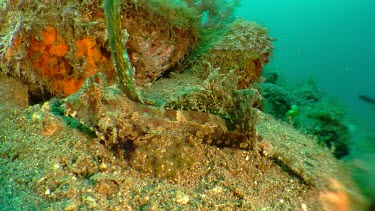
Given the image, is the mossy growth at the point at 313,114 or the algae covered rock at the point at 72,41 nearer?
the algae covered rock at the point at 72,41

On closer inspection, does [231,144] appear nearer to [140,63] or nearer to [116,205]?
[116,205]

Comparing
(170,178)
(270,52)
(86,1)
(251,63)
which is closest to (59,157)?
(170,178)

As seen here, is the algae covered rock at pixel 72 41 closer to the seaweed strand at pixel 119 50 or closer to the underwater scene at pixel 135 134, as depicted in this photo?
the underwater scene at pixel 135 134

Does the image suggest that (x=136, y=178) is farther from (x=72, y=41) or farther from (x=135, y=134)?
(x=72, y=41)

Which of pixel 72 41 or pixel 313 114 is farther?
pixel 313 114

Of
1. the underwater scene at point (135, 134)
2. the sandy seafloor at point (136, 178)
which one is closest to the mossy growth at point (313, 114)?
the underwater scene at point (135, 134)

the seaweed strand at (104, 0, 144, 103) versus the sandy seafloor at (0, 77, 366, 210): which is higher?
the seaweed strand at (104, 0, 144, 103)

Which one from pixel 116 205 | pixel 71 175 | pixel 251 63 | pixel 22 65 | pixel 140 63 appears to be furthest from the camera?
pixel 251 63

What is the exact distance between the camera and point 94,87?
2.76m

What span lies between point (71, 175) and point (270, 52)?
167 inches

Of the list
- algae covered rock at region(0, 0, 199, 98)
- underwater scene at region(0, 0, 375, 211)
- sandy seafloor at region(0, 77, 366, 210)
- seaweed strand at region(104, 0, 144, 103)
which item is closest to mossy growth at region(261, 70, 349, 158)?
underwater scene at region(0, 0, 375, 211)

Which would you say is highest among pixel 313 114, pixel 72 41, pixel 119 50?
pixel 72 41

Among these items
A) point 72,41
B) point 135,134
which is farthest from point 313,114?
point 72,41

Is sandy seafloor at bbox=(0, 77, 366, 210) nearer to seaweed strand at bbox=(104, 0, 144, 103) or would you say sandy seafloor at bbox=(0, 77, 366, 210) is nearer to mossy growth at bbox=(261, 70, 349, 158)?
seaweed strand at bbox=(104, 0, 144, 103)
